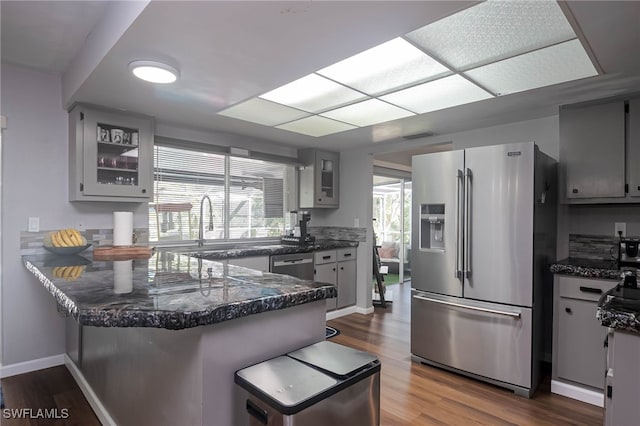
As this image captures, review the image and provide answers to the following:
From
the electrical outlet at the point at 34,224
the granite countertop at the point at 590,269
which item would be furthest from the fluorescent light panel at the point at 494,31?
the electrical outlet at the point at 34,224

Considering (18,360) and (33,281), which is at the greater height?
(33,281)

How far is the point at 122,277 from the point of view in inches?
66.4

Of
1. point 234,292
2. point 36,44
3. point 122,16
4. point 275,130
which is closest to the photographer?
point 234,292

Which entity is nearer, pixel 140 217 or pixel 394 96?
pixel 394 96

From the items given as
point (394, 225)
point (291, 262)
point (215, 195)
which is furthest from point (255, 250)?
point (394, 225)

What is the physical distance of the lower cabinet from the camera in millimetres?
4289

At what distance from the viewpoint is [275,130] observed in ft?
12.3

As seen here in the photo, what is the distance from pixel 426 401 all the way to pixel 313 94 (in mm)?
2439

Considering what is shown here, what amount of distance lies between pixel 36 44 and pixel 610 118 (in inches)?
165

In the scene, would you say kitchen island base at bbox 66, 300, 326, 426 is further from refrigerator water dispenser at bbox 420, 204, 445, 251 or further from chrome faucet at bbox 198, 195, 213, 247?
chrome faucet at bbox 198, 195, 213, 247

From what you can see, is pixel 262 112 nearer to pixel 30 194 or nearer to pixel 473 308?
pixel 30 194

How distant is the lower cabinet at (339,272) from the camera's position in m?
4.29

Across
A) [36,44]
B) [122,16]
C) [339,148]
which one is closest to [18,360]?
[36,44]

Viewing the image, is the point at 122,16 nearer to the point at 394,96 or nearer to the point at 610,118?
the point at 394,96
